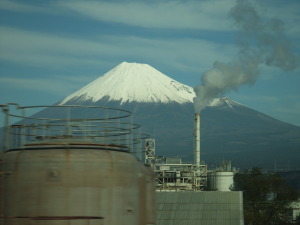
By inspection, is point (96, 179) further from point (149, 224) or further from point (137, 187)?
point (149, 224)

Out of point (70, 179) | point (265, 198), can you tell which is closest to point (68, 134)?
point (70, 179)

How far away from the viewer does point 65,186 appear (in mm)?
16547

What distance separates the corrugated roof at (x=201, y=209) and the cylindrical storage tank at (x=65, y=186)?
19.7 metres

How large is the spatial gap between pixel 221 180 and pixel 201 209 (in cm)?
3826

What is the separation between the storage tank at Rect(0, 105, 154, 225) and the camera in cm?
1653

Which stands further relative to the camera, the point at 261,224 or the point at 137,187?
the point at 261,224

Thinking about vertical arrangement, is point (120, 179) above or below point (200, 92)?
below

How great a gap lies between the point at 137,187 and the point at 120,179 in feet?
3.84

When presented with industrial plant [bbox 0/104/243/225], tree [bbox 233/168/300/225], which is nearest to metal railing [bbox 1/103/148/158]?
industrial plant [bbox 0/104/243/225]

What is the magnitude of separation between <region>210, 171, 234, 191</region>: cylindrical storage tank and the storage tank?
5810 centimetres

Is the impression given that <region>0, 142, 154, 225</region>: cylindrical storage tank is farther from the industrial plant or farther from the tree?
the tree

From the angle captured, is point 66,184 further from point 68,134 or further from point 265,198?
point 265,198

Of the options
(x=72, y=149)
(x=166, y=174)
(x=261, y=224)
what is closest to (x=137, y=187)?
(x=72, y=149)

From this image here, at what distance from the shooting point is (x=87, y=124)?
795 inches
